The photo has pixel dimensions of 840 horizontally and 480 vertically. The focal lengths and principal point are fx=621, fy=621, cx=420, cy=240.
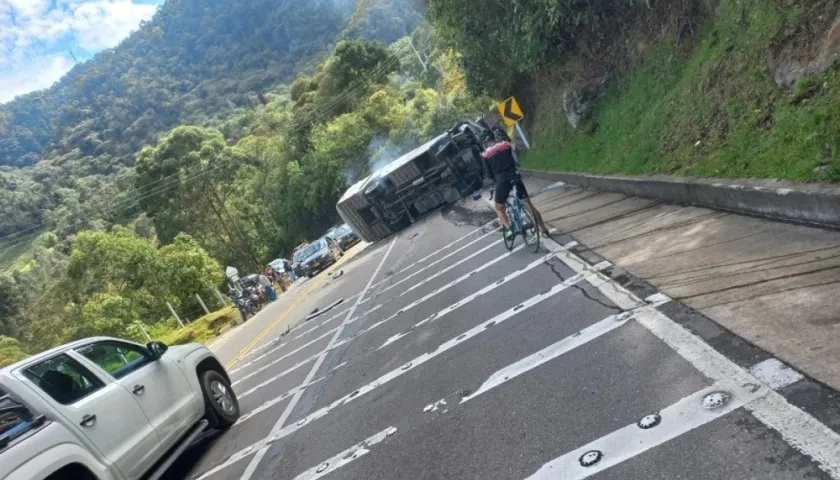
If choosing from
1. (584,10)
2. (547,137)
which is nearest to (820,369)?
(584,10)

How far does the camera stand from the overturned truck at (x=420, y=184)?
2017cm

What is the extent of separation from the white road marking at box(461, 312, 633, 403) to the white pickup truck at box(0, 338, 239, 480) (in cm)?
316

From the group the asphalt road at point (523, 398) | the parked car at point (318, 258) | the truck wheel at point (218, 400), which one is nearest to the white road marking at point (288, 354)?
the asphalt road at point (523, 398)

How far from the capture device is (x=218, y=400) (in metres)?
7.73

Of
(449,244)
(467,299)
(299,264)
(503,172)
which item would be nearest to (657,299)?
(467,299)

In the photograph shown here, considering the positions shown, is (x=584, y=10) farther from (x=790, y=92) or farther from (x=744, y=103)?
(x=790, y=92)

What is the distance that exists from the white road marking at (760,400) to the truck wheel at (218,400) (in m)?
4.84

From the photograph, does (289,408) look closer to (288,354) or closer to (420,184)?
(288,354)

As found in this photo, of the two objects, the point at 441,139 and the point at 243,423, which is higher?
the point at 441,139

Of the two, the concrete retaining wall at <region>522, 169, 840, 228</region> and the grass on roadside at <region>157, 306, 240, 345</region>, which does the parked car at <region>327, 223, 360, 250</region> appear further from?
the concrete retaining wall at <region>522, 169, 840, 228</region>

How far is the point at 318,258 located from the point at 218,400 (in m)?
24.8

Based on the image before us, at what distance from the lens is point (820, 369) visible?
3482mm

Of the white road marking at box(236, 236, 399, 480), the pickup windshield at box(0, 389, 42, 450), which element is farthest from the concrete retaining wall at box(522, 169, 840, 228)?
the pickup windshield at box(0, 389, 42, 450)

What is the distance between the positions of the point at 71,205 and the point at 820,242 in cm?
8575
